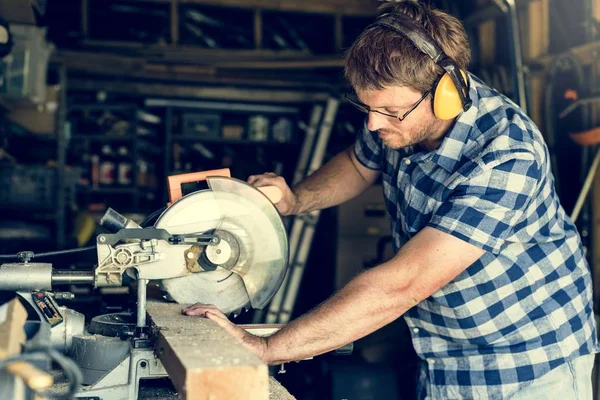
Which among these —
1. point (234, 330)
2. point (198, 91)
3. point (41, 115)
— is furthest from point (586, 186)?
point (41, 115)

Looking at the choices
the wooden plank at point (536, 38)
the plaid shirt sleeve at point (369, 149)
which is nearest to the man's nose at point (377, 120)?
the plaid shirt sleeve at point (369, 149)

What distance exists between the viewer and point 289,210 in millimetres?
2014

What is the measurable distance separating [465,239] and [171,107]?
11.2 ft

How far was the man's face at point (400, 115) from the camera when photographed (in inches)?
66.1

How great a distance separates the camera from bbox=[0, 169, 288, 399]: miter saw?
144 centimetres

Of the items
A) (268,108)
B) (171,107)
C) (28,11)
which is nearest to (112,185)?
(171,107)

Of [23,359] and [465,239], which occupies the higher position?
[465,239]

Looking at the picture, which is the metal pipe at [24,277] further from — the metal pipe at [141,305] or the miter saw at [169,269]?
the metal pipe at [141,305]

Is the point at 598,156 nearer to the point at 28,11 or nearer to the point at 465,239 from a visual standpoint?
the point at 465,239

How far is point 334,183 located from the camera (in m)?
2.17

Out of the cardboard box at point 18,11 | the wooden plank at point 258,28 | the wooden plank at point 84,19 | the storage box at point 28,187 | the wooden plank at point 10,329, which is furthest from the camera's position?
the wooden plank at point 258,28

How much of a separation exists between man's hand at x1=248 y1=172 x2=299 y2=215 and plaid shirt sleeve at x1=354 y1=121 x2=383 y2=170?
236 millimetres

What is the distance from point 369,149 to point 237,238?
0.66 meters

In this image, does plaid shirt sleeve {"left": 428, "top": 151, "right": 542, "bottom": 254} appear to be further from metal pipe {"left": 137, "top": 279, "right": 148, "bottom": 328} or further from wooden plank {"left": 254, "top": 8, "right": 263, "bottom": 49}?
wooden plank {"left": 254, "top": 8, "right": 263, "bottom": 49}
